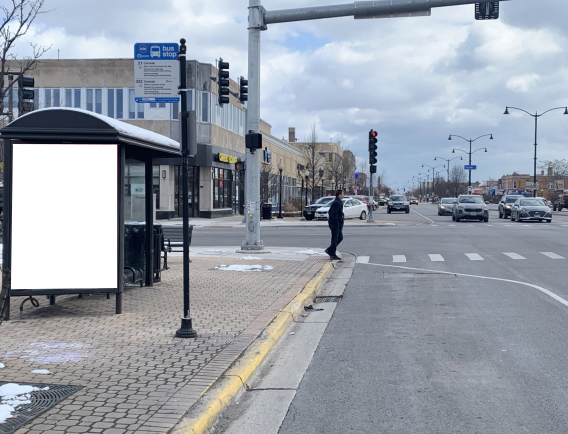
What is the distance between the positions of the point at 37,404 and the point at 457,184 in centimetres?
13011

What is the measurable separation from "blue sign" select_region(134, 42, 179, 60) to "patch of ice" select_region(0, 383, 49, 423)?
4733 mm

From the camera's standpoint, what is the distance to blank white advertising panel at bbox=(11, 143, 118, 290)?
27.7 feet

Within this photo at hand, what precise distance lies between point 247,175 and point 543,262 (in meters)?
8.33

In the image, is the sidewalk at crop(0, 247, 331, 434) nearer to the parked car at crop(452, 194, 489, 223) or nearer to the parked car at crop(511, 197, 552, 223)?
the parked car at crop(452, 194, 489, 223)

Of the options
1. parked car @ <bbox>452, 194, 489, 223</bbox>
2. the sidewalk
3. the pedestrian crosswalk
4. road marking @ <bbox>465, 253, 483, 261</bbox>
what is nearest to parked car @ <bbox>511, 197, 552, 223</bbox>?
parked car @ <bbox>452, 194, 489, 223</bbox>

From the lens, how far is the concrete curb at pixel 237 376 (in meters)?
4.74

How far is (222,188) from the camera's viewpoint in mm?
46750

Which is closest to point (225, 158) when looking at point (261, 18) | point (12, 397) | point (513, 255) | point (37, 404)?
point (261, 18)

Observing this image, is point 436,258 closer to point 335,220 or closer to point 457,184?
point 335,220

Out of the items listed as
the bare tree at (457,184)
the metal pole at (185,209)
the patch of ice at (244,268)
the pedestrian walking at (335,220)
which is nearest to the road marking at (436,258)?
the pedestrian walking at (335,220)

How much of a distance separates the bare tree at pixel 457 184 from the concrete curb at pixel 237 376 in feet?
387

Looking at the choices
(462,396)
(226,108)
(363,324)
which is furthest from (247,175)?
(226,108)

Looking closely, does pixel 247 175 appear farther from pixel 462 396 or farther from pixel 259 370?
pixel 462 396

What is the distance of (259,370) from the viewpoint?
21.7ft
